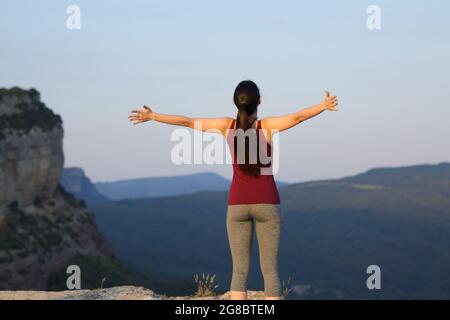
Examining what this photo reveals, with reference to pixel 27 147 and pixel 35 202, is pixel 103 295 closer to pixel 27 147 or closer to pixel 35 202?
pixel 27 147

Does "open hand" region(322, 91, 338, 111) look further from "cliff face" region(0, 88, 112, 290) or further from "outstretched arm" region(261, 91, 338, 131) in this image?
"cliff face" region(0, 88, 112, 290)

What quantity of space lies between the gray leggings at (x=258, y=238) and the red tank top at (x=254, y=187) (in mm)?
64

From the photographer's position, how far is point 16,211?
67125 mm

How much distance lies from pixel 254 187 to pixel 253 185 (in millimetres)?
24

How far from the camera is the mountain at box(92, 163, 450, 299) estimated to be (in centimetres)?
11425

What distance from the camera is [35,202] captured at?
69.8 meters

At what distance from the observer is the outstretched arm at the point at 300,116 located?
30.4 ft

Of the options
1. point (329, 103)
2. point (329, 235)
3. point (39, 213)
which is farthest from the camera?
point (329, 235)

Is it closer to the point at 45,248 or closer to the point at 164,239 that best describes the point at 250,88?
the point at 45,248

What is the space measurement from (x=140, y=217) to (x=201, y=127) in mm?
154210

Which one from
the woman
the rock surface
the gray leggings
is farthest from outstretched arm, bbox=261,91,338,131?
the rock surface

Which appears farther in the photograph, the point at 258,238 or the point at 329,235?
the point at 329,235

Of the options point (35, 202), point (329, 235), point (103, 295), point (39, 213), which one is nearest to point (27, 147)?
point (35, 202)
